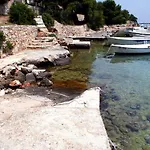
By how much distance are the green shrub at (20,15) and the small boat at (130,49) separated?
1046 centimetres

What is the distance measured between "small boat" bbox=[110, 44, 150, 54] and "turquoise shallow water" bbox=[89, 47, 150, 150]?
4096mm

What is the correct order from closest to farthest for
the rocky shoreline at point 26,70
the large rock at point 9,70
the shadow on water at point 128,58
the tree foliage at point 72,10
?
the rocky shoreline at point 26,70
the large rock at point 9,70
the shadow on water at point 128,58
the tree foliage at point 72,10

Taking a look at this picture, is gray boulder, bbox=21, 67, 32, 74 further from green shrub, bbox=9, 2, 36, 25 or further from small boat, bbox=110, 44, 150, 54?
small boat, bbox=110, 44, 150, 54

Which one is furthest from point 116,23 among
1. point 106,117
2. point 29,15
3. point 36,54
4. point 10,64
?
point 106,117

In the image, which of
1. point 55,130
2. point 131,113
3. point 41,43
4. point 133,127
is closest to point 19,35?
point 41,43

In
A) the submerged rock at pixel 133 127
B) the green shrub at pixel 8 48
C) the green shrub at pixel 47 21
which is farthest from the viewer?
the green shrub at pixel 47 21

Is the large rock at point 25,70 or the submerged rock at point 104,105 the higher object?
the large rock at point 25,70

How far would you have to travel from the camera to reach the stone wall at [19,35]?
24.0m

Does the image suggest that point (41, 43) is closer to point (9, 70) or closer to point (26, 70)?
point (26, 70)

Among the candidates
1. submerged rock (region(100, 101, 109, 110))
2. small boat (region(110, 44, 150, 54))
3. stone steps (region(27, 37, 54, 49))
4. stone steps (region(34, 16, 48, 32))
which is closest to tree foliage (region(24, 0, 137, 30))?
stone steps (region(34, 16, 48, 32))

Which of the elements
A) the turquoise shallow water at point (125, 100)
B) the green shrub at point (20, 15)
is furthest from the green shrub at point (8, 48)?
the green shrub at point (20, 15)

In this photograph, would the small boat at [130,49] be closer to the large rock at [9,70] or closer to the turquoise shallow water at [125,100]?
the turquoise shallow water at [125,100]

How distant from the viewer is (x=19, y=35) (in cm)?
2658

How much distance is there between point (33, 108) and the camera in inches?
468
